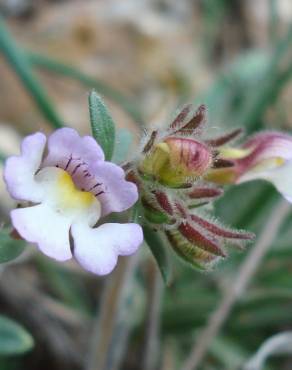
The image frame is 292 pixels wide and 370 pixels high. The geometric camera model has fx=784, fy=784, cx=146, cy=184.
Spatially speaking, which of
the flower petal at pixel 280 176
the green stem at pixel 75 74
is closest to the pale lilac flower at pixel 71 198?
the flower petal at pixel 280 176

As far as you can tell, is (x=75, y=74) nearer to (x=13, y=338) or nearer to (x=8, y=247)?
(x=13, y=338)

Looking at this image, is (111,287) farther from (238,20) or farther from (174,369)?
(238,20)

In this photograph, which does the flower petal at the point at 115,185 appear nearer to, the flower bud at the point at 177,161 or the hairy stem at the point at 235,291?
the flower bud at the point at 177,161

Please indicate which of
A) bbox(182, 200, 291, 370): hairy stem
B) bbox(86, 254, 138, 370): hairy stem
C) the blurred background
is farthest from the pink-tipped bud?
bbox(182, 200, 291, 370): hairy stem

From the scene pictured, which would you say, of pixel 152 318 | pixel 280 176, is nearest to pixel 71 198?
pixel 280 176

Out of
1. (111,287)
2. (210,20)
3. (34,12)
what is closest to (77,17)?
(34,12)
